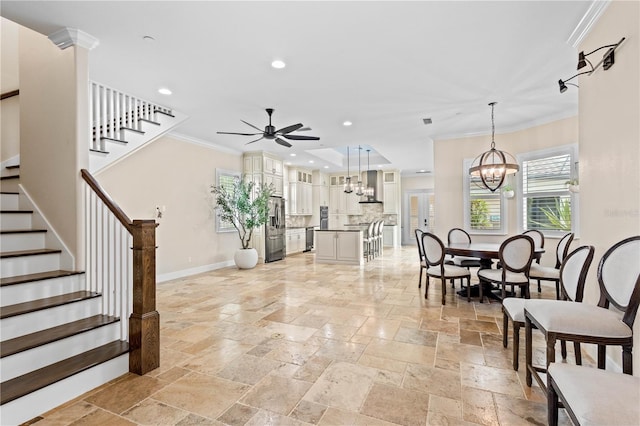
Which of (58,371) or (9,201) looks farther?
(9,201)

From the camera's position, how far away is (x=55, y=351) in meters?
2.15

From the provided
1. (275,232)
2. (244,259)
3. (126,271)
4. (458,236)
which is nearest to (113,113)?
(126,271)

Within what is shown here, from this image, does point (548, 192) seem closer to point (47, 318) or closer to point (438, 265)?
point (438, 265)

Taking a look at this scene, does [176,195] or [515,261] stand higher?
[176,195]

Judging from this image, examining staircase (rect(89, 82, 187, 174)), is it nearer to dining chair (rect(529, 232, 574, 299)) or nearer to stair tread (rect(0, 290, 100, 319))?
stair tread (rect(0, 290, 100, 319))

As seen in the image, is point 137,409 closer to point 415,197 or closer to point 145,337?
point 145,337

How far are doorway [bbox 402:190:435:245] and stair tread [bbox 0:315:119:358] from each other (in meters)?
10.9

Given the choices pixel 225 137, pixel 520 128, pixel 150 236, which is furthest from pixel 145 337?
pixel 520 128

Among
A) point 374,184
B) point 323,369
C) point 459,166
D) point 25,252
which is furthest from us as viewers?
point 374,184

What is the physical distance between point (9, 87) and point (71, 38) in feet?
7.59

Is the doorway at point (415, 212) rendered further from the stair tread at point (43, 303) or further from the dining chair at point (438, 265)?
the stair tread at point (43, 303)

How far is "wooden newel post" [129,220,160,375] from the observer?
2.38 metres

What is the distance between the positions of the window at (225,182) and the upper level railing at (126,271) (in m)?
4.36

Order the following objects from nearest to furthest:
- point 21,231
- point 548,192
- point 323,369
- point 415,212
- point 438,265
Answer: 1. point 323,369
2. point 21,231
3. point 438,265
4. point 548,192
5. point 415,212
